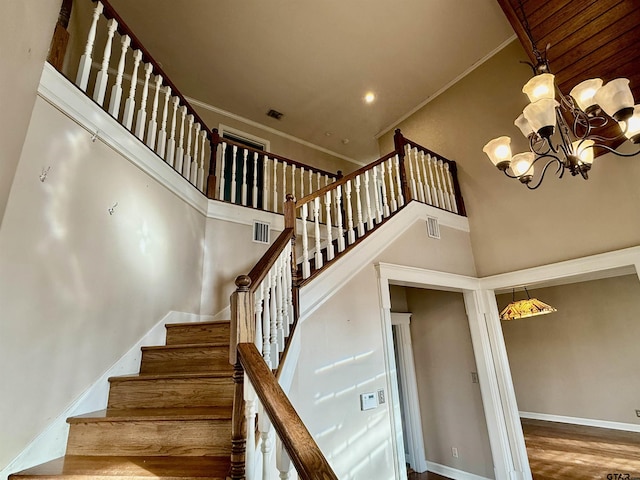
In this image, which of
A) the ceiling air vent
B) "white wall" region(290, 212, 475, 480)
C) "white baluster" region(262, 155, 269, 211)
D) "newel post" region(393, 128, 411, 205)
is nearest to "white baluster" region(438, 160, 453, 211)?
"newel post" region(393, 128, 411, 205)

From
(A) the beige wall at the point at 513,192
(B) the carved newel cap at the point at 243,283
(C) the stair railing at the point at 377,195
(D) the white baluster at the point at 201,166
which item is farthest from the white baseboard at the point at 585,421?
(D) the white baluster at the point at 201,166

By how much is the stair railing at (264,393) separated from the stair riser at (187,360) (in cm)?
46

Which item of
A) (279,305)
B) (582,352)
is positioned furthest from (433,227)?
(582,352)

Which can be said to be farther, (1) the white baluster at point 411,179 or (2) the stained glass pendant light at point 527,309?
(2) the stained glass pendant light at point 527,309

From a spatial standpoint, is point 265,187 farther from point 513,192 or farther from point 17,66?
point 513,192

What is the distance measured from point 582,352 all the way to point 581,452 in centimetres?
226

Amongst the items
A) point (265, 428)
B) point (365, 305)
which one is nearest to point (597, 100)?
point (365, 305)

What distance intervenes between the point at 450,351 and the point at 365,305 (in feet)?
6.90

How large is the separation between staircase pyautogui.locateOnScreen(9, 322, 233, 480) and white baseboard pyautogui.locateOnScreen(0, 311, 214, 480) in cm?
4

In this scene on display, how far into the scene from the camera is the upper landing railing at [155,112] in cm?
225

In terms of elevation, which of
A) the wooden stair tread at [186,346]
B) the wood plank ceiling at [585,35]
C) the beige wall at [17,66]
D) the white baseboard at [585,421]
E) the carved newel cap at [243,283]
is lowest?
the white baseboard at [585,421]

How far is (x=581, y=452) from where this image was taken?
4.81 m

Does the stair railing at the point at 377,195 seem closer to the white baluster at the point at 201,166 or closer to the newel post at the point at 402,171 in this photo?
the newel post at the point at 402,171

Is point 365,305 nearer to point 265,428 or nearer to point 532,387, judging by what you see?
point 265,428
